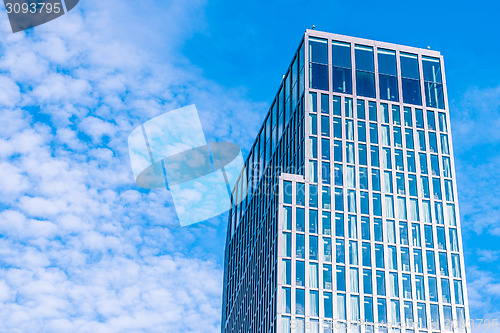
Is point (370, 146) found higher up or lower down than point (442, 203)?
higher up

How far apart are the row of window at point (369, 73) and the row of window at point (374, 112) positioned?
1040mm

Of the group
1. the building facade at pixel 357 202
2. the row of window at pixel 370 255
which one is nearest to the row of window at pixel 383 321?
the building facade at pixel 357 202

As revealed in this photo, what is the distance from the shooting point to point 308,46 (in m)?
89.5

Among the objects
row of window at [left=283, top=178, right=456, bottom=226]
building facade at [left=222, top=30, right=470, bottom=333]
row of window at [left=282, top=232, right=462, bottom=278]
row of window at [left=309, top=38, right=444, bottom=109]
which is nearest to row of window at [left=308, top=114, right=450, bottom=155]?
building facade at [left=222, top=30, right=470, bottom=333]

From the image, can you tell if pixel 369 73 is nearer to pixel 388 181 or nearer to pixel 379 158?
pixel 379 158

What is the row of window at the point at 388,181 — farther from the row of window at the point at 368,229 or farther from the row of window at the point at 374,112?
the row of window at the point at 374,112

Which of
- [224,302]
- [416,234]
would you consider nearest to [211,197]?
[416,234]

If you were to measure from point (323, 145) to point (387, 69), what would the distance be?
12975 mm

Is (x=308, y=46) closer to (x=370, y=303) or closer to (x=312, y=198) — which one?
(x=312, y=198)

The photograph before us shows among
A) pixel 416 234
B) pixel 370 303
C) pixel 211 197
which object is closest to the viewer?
pixel 211 197

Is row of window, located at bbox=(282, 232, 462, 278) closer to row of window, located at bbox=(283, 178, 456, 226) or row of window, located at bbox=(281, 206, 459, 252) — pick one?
row of window, located at bbox=(281, 206, 459, 252)

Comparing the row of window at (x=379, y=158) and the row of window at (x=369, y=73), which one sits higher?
the row of window at (x=369, y=73)

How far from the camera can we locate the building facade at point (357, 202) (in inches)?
3007

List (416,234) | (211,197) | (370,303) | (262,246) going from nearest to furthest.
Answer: (211,197) < (370,303) < (416,234) < (262,246)
